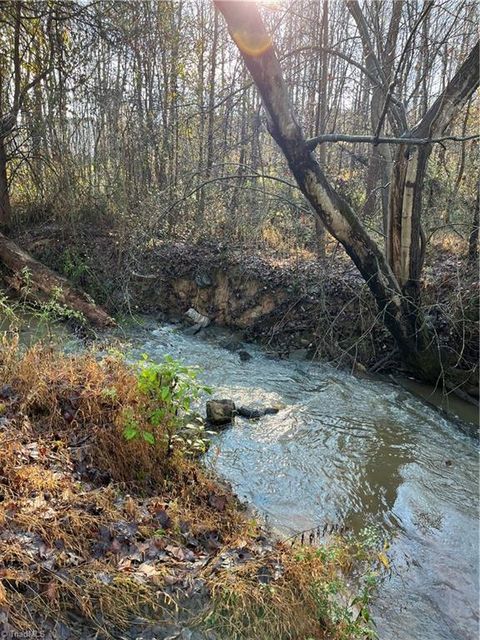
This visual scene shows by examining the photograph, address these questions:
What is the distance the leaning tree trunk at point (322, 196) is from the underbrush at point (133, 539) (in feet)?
8.98

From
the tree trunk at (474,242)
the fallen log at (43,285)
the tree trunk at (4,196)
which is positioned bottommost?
the fallen log at (43,285)

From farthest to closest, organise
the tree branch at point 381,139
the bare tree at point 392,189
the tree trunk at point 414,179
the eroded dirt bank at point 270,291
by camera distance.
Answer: the eroded dirt bank at point 270,291
the tree trunk at point 414,179
the bare tree at point 392,189
the tree branch at point 381,139

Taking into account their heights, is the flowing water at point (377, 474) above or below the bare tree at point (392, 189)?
below

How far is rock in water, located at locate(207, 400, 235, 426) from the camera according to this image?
480 centimetres

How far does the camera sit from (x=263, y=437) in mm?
4676

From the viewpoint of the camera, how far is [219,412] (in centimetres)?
482

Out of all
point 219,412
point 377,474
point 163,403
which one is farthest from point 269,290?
point 163,403

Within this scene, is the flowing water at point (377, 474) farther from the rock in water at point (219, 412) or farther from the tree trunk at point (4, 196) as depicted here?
the tree trunk at point (4, 196)

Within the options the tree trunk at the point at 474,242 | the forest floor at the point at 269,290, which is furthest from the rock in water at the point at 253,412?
the tree trunk at the point at 474,242

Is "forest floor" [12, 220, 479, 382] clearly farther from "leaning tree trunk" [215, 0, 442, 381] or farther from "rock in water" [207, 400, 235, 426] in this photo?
"rock in water" [207, 400, 235, 426]

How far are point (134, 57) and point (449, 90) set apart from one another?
7511 mm

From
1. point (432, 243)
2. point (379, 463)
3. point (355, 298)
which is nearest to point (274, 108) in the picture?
point (355, 298)

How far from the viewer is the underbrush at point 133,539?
7.28 feet

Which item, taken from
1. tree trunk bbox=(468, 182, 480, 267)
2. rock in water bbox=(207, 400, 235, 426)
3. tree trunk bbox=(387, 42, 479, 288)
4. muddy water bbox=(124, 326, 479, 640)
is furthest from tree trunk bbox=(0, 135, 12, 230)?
tree trunk bbox=(468, 182, 480, 267)
